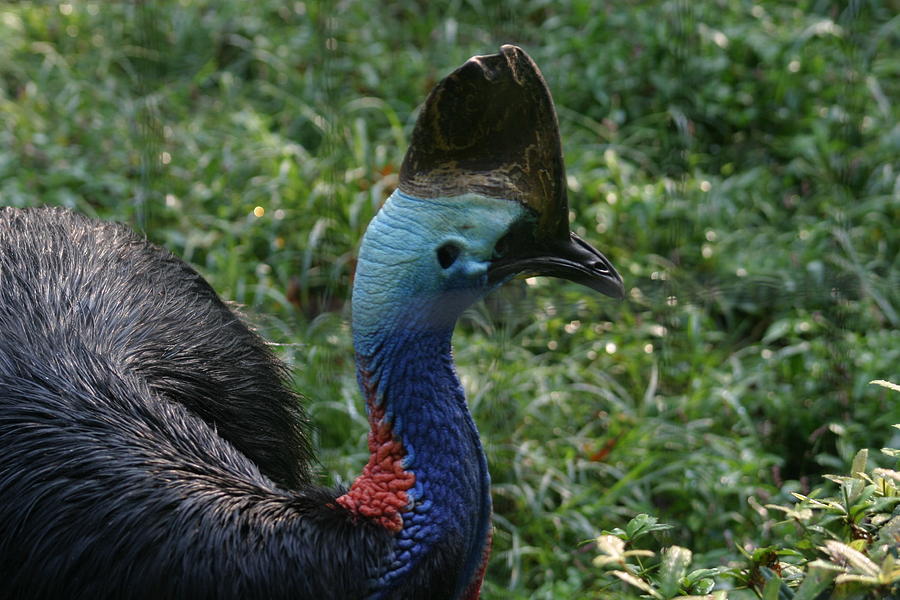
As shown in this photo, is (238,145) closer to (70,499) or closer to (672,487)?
(672,487)

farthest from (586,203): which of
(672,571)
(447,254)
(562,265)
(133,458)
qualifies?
(672,571)

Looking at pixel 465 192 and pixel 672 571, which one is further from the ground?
pixel 465 192

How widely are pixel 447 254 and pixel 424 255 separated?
5cm

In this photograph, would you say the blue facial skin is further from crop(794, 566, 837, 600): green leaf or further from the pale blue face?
crop(794, 566, 837, 600): green leaf

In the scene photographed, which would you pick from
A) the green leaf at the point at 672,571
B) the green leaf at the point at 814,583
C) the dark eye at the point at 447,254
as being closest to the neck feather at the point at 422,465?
the dark eye at the point at 447,254

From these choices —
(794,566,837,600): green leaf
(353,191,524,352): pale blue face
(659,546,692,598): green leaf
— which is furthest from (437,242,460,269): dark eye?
(794,566,837,600): green leaf

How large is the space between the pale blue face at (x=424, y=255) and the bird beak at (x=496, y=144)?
0.08 ft

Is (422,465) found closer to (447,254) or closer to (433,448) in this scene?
(433,448)

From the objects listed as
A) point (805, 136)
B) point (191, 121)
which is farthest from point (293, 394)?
point (805, 136)

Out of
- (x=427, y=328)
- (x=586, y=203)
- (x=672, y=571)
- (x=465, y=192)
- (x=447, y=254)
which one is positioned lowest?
(x=586, y=203)

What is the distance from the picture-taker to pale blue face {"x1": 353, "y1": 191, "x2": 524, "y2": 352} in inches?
84.9

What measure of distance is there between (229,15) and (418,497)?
12.4ft

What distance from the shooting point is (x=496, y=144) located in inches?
86.2

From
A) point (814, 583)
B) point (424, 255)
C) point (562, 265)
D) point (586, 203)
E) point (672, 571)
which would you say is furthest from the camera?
point (586, 203)
